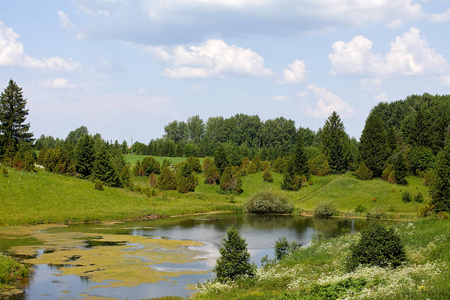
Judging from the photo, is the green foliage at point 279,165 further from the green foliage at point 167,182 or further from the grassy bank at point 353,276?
the grassy bank at point 353,276

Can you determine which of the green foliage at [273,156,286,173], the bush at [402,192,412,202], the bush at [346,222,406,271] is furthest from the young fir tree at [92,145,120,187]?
the bush at [346,222,406,271]

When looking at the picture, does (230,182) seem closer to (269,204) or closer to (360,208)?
(269,204)

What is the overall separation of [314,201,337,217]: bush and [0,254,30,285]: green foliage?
45.5 metres

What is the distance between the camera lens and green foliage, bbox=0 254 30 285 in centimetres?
2530

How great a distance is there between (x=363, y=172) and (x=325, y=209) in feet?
64.6

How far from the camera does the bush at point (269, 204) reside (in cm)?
6725

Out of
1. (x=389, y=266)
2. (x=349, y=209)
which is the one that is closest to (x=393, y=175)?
(x=349, y=209)

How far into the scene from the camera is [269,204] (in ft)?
220

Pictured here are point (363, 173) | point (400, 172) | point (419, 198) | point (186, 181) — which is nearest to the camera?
point (419, 198)

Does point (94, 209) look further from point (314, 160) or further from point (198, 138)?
point (198, 138)

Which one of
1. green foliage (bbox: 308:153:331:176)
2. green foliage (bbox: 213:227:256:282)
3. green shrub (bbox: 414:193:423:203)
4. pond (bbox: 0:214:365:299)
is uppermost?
green foliage (bbox: 308:153:331:176)

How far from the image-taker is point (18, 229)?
4388cm

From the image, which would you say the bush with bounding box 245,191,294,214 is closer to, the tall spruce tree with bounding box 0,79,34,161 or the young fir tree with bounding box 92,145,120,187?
the young fir tree with bounding box 92,145,120,187

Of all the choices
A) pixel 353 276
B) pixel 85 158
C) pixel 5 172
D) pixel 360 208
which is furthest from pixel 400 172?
pixel 353 276
